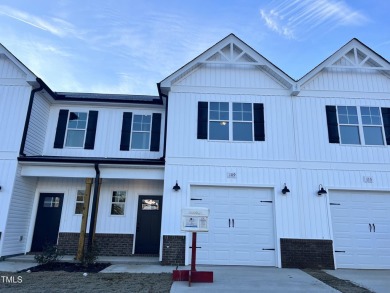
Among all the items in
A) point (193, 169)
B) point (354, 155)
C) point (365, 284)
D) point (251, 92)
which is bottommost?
point (365, 284)

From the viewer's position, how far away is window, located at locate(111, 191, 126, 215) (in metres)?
9.94

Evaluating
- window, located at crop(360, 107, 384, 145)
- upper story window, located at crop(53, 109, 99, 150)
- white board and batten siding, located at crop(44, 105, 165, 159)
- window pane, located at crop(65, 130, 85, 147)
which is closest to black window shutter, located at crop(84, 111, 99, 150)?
upper story window, located at crop(53, 109, 99, 150)

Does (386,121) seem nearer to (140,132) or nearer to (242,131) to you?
(242,131)

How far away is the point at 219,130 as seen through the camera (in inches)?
364

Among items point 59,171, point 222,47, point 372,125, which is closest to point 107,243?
point 59,171

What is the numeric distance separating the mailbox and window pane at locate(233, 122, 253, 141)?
3904 mm

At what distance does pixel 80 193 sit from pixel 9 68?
565 centimetres

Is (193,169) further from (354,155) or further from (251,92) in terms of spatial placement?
(354,155)

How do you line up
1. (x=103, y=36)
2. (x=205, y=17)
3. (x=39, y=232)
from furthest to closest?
(x=103, y=36) → (x=205, y=17) → (x=39, y=232)

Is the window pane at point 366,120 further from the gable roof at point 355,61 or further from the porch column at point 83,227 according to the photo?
the porch column at point 83,227

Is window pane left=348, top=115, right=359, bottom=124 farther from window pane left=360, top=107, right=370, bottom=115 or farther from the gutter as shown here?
the gutter

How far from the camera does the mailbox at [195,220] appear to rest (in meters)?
5.86

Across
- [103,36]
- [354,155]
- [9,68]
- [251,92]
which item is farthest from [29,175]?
[354,155]

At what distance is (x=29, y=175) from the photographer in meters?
8.99
